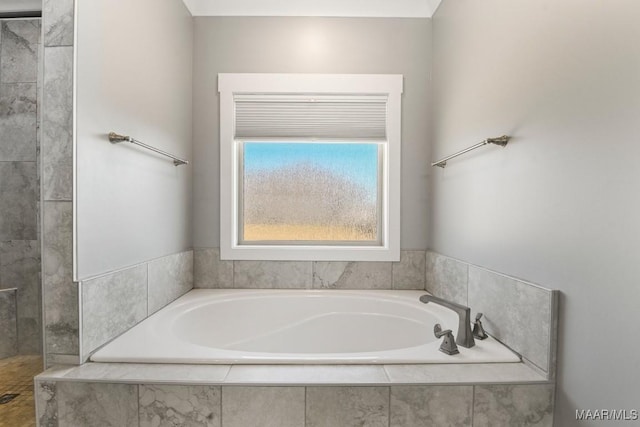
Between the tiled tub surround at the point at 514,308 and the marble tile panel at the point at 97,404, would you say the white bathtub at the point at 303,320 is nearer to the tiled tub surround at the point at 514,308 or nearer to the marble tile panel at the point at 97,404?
the tiled tub surround at the point at 514,308

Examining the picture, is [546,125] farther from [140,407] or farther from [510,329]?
[140,407]

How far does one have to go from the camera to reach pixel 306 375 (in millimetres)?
1106

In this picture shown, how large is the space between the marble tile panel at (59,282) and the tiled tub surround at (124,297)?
37 mm

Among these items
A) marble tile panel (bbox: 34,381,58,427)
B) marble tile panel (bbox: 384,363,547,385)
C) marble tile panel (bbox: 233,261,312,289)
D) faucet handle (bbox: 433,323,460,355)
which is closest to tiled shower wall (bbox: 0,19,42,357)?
marble tile panel (bbox: 34,381,58,427)

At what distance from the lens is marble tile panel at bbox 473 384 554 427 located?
108 cm

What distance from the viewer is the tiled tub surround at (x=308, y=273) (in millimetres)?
2205

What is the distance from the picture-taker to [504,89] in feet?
4.51

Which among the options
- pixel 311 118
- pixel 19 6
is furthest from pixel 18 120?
pixel 311 118

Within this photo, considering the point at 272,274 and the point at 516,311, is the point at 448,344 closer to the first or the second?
the point at 516,311

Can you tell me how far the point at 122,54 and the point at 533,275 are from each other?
1899 mm

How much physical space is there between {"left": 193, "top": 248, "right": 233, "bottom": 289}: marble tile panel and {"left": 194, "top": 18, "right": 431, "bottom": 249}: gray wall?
0.23 feet

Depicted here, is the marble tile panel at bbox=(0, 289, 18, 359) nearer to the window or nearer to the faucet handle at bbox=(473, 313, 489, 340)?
the window

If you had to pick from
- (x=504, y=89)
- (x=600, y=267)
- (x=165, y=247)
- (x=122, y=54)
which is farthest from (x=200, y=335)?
(x=504, y=89)

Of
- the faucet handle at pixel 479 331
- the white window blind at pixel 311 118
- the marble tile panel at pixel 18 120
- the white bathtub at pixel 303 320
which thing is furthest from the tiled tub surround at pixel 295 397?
the white window blind at pixel 311 118
